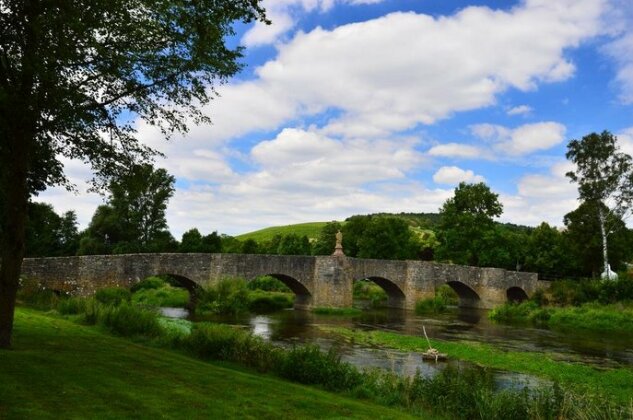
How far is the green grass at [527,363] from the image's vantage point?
17331 millimetres

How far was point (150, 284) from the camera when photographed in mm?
48125

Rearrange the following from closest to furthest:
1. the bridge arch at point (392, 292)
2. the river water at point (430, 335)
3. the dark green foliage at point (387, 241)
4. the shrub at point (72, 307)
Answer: the river water at point (430, 335) < the shrub at point (72, 307) < the bridge arch at point (392, 292) < the dark green foliage at point (387, 241)

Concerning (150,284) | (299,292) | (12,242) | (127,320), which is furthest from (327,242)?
(12,242)

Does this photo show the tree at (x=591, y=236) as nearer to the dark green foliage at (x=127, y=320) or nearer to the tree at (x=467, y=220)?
the tree at (x=467, y=220)

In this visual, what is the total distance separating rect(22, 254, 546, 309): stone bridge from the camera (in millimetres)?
28469

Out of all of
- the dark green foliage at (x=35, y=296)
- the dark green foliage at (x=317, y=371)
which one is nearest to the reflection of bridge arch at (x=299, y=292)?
the dark green foliage at (x=35, y=296)

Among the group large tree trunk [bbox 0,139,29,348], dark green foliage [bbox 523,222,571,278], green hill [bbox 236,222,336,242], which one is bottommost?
large tree trunk [bbox 0,139,29,348]

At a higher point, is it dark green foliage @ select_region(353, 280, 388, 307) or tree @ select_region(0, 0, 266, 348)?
tree @ select_region(0, 0, 266, 348)

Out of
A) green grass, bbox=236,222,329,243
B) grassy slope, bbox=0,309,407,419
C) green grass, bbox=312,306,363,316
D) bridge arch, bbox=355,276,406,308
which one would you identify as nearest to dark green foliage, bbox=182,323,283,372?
grassy slope, bbox=0,309,407,419

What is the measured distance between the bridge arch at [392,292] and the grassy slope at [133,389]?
1480 inches

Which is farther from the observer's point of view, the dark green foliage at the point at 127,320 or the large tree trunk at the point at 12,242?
the dark green foliage at the point at 127,320

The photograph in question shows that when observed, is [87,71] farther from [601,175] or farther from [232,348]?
[601,175]

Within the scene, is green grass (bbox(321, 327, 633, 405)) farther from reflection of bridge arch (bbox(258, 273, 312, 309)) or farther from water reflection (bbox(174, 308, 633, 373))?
reflection of bridge arch (bbox(258, 273, 312, 309))

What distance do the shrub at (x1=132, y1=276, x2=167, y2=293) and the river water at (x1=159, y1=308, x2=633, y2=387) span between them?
11.0 m
